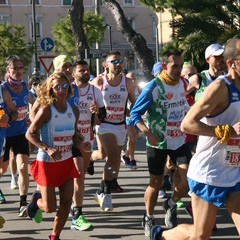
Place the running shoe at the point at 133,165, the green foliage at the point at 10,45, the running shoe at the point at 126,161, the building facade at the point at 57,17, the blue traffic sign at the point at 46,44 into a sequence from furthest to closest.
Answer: the building facade at the point at 57,17 → the green foliage at the point at 10,45 → the blue traffic sign at the point at 46,44 → the running shoe at the point at 126,161 → the running shoe at the point at 133,165

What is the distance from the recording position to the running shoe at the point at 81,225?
7.16 meters

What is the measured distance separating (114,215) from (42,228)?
41.3 inches

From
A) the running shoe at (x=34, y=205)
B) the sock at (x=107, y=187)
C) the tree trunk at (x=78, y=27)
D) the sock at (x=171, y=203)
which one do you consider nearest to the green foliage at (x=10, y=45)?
the tree trunk at (x=78, y=27)

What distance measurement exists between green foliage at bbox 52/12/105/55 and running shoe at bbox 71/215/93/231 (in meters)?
41.2

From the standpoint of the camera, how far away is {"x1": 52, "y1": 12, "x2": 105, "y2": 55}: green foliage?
48.8m

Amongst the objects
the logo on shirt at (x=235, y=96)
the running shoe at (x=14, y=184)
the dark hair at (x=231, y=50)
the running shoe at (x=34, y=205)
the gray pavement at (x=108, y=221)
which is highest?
the dark hair at (x=231, y=50)

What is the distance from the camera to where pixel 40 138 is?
6418 millimetres

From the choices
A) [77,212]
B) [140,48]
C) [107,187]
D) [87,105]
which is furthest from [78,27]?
[77,212]

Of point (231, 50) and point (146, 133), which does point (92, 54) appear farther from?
point (231, 50)

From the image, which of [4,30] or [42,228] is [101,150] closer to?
[42,228]

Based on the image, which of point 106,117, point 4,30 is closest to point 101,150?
point 106,117

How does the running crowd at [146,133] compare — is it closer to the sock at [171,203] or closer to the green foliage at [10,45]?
the sock at [171,203]

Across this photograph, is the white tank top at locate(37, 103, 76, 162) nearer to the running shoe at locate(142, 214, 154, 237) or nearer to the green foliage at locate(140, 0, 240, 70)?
the running shoe at locate(142, 214, 154, 237)

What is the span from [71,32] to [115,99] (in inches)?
1729
